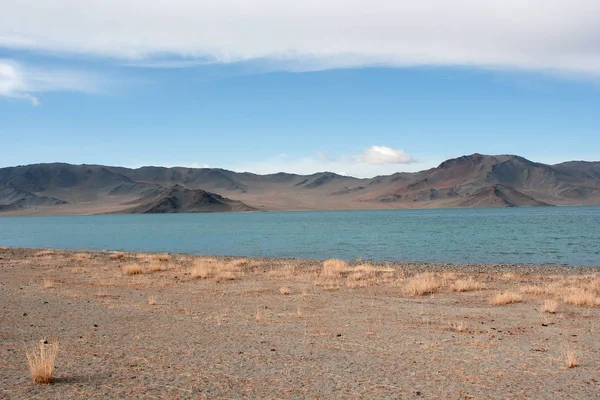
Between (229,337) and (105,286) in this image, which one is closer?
(229,337)

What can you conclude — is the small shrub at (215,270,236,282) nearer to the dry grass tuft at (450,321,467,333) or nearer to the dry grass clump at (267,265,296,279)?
the dry grass clump at (267,265,296,279)

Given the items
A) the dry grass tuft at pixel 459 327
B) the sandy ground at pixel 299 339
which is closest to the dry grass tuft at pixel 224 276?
the sandy ground at pixel 299 339

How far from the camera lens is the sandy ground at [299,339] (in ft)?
21.7

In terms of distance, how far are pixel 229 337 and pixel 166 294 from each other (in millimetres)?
6309

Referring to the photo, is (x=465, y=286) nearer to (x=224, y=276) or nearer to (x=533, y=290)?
(x=533, y=290)

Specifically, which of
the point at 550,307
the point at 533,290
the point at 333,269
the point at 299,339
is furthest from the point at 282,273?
the point at 299,339

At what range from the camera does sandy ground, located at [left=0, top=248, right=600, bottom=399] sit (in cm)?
661

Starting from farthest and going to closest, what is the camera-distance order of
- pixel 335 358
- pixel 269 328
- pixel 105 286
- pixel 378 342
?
1. pixel 105 286
2. pixel 269 328
3. pixel 378 342
4. pixel 335 358

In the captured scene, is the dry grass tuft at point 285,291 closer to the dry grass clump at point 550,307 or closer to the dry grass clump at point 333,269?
the dry grass clump at point 333,269

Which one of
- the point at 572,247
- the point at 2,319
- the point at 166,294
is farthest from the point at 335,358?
the point at 572,247

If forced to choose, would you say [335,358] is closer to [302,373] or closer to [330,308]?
[302,373]

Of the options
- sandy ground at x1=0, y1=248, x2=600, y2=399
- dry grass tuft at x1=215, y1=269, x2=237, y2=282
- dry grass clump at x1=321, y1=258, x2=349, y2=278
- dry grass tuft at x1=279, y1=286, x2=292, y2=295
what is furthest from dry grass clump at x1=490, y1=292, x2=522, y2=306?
dry grass tuft at x1=215, y1=269, x2=237, y2=282

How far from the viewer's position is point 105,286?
655 inches

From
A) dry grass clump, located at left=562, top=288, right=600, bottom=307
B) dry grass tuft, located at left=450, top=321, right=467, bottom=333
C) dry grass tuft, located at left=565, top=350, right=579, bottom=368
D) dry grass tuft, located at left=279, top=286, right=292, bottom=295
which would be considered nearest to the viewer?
dry grass tuft, located at left=565, top=350, right=579, bottom=368
